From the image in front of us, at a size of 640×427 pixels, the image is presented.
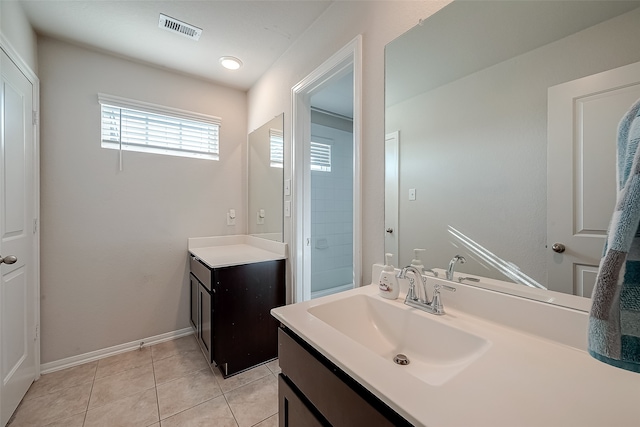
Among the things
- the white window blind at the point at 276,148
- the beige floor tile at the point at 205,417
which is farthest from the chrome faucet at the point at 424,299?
the white window blind at the point at 276,148

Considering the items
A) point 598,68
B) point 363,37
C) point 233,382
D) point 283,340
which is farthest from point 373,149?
point 233,382

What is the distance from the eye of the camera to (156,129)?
2.27 m

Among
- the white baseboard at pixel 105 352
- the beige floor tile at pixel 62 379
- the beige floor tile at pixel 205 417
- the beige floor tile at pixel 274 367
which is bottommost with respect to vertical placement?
the beige floor tile at pixel 62 379

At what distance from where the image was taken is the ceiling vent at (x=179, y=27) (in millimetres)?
1675

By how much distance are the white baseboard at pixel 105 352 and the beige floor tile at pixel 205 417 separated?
103 centimetres

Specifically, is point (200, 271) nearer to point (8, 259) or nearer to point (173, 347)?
point (173, 347)

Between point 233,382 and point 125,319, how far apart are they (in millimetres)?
1162

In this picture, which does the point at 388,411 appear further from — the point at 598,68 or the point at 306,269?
the point at 306,269

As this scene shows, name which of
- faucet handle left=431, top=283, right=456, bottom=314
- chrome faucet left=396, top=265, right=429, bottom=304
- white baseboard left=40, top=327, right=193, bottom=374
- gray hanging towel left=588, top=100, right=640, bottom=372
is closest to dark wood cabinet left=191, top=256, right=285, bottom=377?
white baseboard left=40, top=327, right=193, bottom=374

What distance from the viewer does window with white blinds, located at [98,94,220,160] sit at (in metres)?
2.08

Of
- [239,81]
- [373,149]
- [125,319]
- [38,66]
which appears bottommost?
Result: [125,319]

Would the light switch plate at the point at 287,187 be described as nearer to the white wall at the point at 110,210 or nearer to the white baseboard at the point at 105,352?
the white wall at the point at 110,210

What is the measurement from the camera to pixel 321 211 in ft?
10.7

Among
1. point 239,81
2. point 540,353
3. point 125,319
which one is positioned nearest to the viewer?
point 540,353
